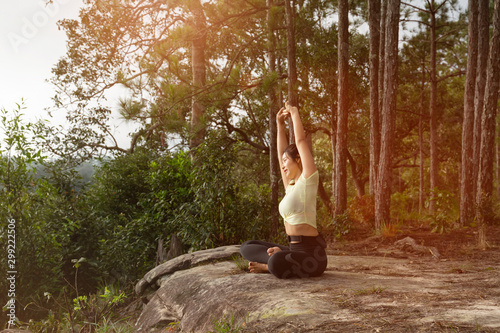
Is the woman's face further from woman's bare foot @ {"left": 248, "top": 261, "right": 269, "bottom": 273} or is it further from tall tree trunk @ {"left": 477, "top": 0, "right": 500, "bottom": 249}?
tall tree trunk @ {"left": 477, "top": 0, "right": 500, "bottom": 249}

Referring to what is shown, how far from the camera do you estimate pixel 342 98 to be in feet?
36.0

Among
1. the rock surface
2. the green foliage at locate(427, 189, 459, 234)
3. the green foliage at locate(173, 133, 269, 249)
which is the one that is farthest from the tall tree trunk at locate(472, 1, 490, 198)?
the green foliage at locate(173, 133, 269, 249)

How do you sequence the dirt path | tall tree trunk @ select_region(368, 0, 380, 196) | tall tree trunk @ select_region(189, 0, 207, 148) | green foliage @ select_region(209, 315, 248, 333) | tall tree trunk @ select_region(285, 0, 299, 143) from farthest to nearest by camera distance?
tall tree trunk @ select_region(368, 0, 380, 196) < tall tree trunk @ select_region(189, 0, 207, 148) < tall tree trunk @ select_region(285, 0, 299, 143) < green foliage @ select_region(209, 315, 248, 333) < the dirt path

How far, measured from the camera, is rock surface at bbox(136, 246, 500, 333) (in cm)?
324

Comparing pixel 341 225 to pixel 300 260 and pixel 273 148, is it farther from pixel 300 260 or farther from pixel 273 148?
pixel 300 260

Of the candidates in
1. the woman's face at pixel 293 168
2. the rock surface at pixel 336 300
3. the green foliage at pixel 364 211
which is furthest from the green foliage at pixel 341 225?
the woman's face at pixel 293 168

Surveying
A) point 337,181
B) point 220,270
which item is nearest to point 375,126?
point 337,181

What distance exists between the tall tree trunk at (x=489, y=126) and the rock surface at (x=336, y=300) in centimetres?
485

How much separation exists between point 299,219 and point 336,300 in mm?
1046

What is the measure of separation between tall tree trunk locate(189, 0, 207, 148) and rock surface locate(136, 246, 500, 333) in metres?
5.01

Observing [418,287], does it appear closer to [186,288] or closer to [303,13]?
[186,288]

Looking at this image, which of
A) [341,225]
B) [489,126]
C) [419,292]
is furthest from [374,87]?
[419,292]

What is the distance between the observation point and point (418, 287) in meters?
4.44

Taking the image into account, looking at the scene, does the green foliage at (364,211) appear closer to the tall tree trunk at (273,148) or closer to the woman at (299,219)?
the tall tree trunk at (273,148)
